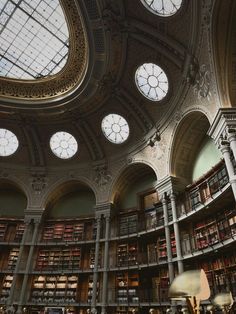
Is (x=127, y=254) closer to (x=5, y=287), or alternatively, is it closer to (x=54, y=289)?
(x=54, y=289)

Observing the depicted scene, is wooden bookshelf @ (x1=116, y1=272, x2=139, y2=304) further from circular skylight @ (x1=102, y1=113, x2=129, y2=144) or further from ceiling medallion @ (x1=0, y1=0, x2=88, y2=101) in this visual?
ceiling medallion @ (x1=0, y1=0, x2=88, y2=101)

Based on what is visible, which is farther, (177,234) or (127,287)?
(127,287)

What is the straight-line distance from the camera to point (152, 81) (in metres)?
14.1

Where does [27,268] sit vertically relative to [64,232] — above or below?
below

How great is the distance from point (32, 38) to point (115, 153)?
8.51 m

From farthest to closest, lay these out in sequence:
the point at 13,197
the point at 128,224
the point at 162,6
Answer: the point at 13,197 → the point at 128,224 → the point at 162,6

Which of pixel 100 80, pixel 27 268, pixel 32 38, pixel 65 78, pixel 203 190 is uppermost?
pixel 32 38

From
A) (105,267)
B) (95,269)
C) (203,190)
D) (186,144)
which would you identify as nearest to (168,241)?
(203,190)

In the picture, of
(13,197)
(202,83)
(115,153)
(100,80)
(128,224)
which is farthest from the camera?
(13,197)

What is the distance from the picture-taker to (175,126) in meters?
13.1

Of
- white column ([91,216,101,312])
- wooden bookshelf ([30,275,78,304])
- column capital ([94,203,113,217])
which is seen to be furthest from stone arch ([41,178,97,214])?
wooden bookshelf ([30,275,78,304])

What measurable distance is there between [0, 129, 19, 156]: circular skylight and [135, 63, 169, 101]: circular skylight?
9214 millimetres

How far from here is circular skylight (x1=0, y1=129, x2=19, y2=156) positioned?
57.7ft

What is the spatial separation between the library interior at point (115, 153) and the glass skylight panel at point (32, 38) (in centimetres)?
6
